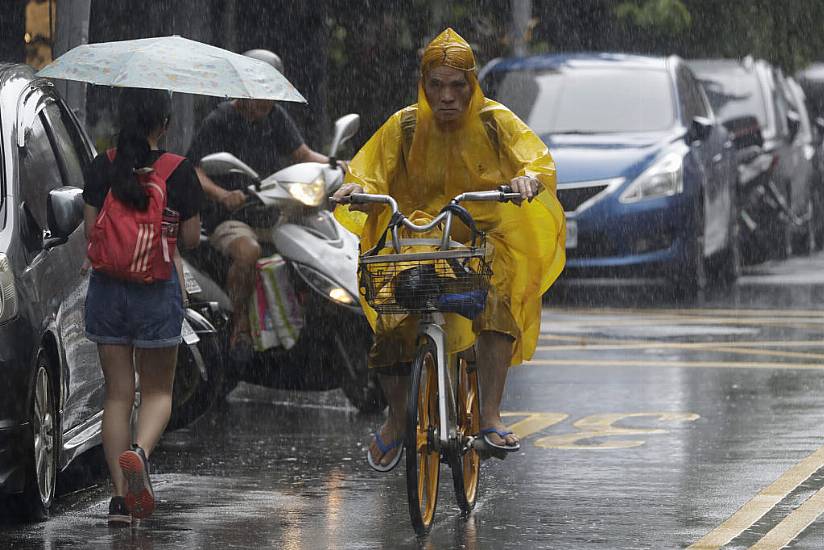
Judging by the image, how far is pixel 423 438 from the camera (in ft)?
25.7

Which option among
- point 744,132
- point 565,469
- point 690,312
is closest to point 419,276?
point 565,469

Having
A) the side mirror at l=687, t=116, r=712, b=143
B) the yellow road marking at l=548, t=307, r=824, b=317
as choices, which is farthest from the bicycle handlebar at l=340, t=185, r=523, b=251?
the side mirror at l=687, t=116, r=712, b=143

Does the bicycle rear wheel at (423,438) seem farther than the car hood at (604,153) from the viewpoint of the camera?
No

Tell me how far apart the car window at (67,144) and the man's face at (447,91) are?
1.69 m

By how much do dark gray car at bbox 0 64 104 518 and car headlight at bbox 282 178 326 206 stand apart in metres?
2.12

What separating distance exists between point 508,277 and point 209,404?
301 cm

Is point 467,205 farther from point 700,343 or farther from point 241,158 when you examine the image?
point 700,343

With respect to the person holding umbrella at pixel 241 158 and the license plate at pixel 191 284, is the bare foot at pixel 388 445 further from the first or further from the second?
the person holding umbrella at pixel 241 158

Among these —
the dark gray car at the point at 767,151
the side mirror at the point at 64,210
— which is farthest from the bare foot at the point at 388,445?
the dark gray car at the point at 767,151

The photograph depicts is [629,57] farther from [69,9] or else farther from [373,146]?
[373,146]

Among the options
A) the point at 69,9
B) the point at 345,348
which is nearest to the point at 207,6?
the point at 69,9

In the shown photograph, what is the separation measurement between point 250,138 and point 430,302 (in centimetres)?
420

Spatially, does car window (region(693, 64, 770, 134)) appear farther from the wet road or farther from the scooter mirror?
the scooter mirror

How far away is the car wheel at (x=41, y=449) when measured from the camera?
312 inches
